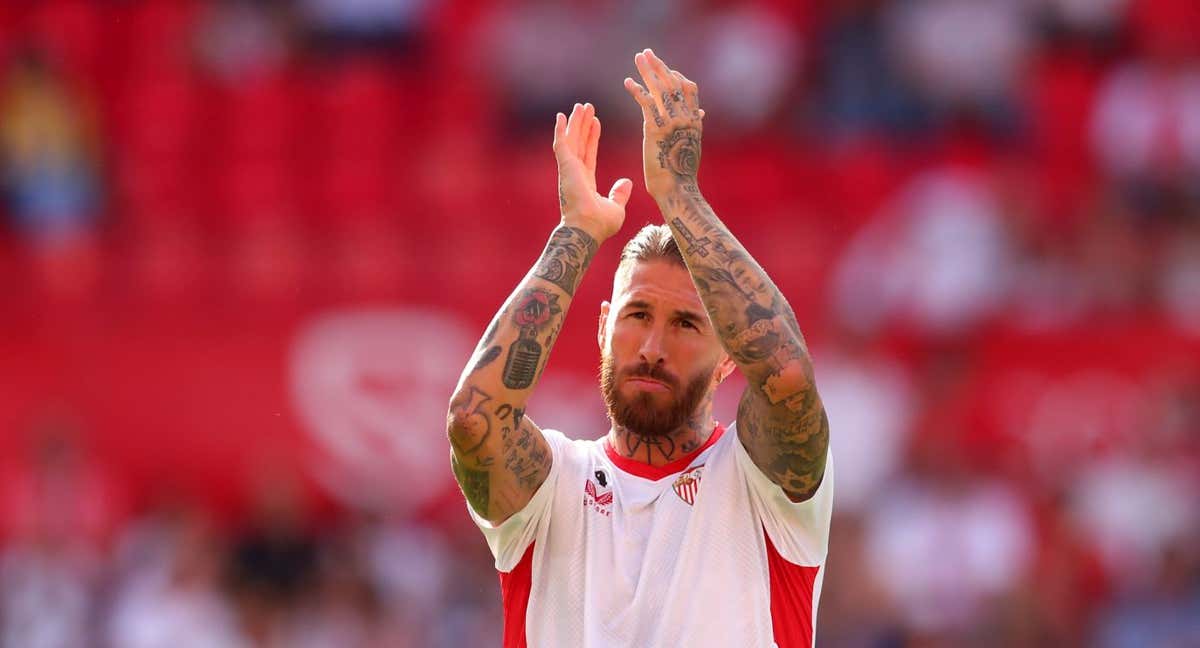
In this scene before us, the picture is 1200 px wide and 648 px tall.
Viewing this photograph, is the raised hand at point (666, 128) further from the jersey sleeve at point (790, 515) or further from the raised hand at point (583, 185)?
the jersey sleeve at point (790, 515)

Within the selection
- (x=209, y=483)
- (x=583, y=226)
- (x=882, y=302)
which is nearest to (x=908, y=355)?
(x=882, y=302)

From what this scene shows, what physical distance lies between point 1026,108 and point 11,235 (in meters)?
7.50

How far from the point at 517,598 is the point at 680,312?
2.87ft

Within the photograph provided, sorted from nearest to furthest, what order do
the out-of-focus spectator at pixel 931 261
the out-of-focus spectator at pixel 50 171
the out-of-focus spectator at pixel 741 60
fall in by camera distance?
1. the out-of-focus spectator at pixel 931 261
2. the out-of-focus spectator at pixel 50 171
3. the out-of-focus spectator at pixel 741 60

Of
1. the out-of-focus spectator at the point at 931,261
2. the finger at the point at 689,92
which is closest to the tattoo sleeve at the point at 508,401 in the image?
the finger at the point at 689,92

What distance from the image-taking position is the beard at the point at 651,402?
504cm

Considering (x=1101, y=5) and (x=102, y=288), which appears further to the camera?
(x=1101, y=5)

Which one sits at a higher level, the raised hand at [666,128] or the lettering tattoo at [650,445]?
the raised hand at [666,128]

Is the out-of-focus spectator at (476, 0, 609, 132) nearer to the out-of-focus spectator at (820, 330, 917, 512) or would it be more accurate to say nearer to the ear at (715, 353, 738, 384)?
the out-of-focus spectator at (820, 330, 917, 512)

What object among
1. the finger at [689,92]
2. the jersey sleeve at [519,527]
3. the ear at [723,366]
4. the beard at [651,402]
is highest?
the finger at [689,92]

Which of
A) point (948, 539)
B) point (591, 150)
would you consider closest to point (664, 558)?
→ point (591, 150)

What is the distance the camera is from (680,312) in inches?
200

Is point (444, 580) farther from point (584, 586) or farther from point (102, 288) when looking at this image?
point (584, 586)

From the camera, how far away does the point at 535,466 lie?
4945mm
